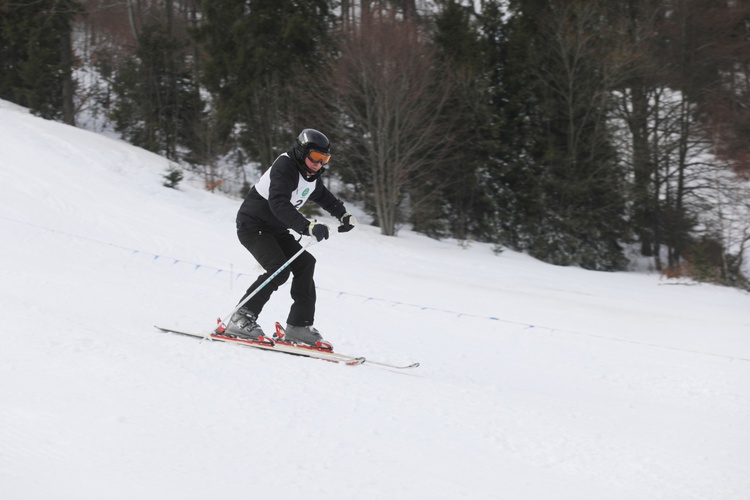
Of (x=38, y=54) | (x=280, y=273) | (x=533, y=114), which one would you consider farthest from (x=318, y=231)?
(x=38, y=54)

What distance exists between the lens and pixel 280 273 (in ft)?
19.0

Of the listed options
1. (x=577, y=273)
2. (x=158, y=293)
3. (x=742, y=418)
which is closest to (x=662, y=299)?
(x=577, y=273)

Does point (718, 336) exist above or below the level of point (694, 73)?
below

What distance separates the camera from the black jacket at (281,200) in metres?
5.39

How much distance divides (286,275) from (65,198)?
32.2 feet

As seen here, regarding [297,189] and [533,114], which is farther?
[533,114]

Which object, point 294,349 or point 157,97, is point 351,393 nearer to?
point 294,349

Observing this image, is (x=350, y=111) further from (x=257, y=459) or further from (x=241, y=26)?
(x=257, y=459)

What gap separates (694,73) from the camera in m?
22.2

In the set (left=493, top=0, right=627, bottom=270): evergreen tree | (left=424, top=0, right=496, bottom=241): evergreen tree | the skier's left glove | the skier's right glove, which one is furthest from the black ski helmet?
(left=493, top=0, right=627, bottom=270): evergreen tree

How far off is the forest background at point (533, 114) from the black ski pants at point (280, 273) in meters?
13.3

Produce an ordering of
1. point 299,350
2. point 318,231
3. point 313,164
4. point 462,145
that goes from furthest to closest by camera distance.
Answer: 1. point 462,145
2. point 299,350
3. point 313,164
4. point 318,231

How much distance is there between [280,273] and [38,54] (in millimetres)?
21711

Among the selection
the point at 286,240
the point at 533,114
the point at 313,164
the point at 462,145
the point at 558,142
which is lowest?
the point at 286,240
